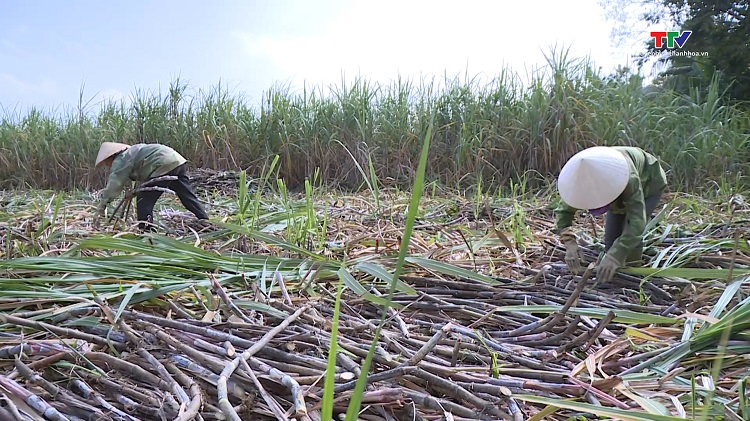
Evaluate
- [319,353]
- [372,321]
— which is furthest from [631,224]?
[319,353]

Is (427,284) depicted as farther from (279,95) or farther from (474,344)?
(279,95)

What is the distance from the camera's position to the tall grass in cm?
446

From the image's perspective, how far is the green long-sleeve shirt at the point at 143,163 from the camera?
3535 millimetres

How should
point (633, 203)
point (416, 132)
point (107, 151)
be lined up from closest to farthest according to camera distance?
point (633, 203), point (107, 151), point (416, 132)

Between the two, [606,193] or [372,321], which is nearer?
[372,321]

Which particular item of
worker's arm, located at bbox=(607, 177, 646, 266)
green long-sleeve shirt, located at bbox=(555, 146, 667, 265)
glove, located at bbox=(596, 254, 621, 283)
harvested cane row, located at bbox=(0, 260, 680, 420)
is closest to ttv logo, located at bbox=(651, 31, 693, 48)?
green long-sleeve shirt, located at bbox=(555, 146, 667, 265)

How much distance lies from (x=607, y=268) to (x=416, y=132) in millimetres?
3625

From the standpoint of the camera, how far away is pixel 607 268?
1.65 m

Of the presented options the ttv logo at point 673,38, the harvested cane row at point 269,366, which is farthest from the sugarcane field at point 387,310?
the ttv logo at point 673,38

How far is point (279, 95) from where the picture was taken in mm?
5895

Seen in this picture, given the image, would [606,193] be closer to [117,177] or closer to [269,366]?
A: [269,366]

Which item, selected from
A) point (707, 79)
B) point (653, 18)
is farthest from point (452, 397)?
point (653, 18)

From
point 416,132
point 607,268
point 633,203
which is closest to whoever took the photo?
point 607,268

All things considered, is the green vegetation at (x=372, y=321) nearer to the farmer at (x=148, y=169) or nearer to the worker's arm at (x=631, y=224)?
the worker's arm at (x=631, y=224)
